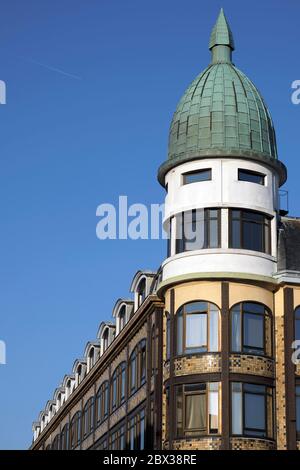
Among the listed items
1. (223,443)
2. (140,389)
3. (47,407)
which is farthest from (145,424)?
(47,407)

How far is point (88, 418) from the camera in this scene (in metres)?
75.9

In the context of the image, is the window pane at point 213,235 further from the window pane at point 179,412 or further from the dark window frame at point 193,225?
the window pane at point 179,412

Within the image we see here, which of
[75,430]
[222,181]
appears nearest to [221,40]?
[222,181]

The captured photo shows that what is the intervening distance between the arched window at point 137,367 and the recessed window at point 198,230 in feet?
26.2

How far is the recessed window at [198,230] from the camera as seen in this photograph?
54.5 meters

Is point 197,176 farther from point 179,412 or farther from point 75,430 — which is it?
point 75,430

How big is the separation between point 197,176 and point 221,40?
800 cm

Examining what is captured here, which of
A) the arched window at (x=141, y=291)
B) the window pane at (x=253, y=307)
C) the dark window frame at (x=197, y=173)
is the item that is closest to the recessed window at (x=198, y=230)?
the dark window frame at (x=197, y=173)

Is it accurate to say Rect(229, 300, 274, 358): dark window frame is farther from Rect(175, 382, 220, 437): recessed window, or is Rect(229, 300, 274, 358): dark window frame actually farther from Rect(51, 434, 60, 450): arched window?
Rect(51, 434, 60, 450): arched window

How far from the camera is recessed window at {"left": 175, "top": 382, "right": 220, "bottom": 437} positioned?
2040 inches

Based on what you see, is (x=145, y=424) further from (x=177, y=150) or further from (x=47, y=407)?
(x=47, y=407)

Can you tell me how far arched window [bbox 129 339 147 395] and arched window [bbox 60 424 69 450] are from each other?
21.2 metres

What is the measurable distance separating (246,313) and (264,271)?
230cm

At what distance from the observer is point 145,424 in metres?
58.4
